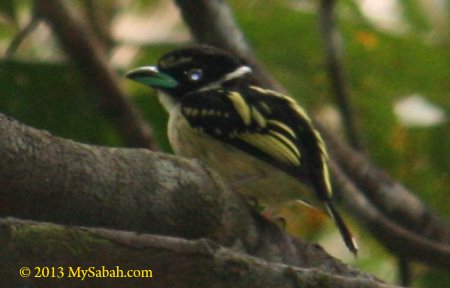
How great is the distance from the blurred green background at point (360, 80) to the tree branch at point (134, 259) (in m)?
2.56

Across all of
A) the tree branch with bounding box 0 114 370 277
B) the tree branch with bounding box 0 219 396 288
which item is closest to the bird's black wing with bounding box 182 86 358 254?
the tree branch with bounding box 0 114 370 277

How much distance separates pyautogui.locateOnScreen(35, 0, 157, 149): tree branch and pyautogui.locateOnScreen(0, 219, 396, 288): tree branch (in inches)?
92.9

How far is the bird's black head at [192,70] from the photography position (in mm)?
5574

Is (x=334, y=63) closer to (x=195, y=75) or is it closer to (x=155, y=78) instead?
(x=195, y=75)

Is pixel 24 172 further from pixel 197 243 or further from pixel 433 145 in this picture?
pixel 433 145

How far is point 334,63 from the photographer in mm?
5809

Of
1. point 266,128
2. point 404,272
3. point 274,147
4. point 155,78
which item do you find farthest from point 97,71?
point 404,272

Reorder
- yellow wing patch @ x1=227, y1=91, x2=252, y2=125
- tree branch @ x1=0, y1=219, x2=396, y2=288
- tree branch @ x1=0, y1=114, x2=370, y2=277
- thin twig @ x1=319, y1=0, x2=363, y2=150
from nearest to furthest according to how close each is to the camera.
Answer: tree branch @ x1=0, y1=219, x2=396, y2=288 → tree branch @ x1=0, y1=114, x2=370, y2=277 → yellow wing patch @ x1=227, y1=91, x2=252, y2=125 → thin twig @ x1=319, y1=0, x2=363, y2=150

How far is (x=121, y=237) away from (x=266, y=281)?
42cm

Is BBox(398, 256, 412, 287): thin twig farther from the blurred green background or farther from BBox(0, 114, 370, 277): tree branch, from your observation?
BBox(0, 114, 370, 277): tree branch

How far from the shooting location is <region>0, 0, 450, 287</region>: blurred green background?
6.07 meters

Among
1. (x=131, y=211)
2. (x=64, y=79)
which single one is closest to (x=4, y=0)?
(x=64, y=79)

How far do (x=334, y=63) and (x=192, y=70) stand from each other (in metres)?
0.65

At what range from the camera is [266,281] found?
351 centimetres
